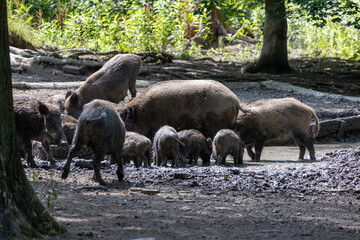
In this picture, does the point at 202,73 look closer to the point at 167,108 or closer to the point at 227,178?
the point at 167,108

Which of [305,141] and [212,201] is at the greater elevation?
[212,201]

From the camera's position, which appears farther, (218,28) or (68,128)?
(218,28)

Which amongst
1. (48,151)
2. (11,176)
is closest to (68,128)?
(48,151)

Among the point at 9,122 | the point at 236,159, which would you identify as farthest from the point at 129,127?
the point at 9,122

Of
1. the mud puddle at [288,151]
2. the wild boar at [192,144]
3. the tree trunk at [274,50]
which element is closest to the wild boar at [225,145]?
the wild boar at [192,144]

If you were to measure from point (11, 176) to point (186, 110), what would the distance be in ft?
18.4

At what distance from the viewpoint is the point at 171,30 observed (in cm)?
1884

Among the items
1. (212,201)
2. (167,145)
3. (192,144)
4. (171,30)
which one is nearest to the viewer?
(212,201)

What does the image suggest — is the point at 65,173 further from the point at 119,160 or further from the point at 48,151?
the point at 48,151

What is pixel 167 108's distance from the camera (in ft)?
31.2

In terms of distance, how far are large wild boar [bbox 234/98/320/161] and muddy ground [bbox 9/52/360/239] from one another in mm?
594

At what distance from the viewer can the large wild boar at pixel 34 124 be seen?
7.39 metres

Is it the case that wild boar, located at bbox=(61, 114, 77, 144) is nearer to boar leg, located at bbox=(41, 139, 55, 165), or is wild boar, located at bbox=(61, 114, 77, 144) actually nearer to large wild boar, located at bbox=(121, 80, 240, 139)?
boar leg, located at bbox=(41, 139, 55, 165)

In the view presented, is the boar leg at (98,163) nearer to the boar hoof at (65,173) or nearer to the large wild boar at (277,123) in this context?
the boar hoof at (65,173)
